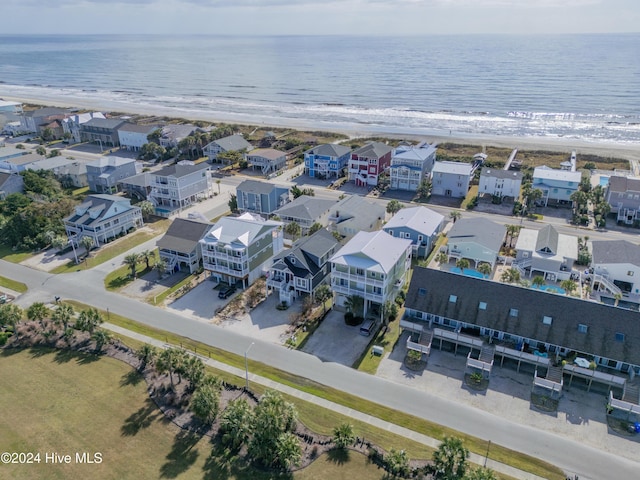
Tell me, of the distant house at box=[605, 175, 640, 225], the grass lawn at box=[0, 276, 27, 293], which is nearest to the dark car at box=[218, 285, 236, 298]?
the grass lawn at box=[0, 276, 27, 293]

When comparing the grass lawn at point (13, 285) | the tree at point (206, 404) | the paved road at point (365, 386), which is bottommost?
the paved road at point (365, 386)

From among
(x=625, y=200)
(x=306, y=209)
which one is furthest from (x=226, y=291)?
(x=625, y=200)

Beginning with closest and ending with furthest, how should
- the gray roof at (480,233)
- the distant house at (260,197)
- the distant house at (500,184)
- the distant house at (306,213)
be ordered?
the gray roof at (480,233)
the distant house at (306,213)
the distant house at (260,197)
the distant house at (500,184)

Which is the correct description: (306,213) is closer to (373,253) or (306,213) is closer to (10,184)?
(373,253)

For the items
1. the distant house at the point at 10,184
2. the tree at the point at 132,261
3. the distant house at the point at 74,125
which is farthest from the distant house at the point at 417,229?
the distant house at the point at 74,125

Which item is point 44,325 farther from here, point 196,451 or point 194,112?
point 194,112

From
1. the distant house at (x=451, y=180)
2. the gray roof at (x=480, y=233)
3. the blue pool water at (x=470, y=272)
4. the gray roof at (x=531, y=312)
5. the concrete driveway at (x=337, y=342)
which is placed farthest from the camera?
the distant house at (x=451, y=180)

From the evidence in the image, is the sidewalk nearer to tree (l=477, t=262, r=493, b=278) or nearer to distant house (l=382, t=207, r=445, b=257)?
tree (l=477, t=262, r=493, b=278)

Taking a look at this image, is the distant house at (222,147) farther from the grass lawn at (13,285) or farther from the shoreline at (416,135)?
the grass lawn at (13,285)
